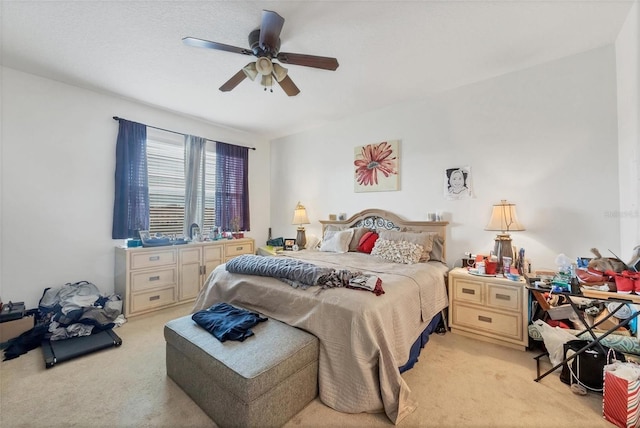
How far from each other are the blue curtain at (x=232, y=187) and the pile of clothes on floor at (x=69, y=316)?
1840 millimetres

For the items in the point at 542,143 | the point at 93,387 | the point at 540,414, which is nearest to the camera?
the point at 540,414

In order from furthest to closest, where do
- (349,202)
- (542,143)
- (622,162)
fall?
(349,202), (542,143), (622,162)

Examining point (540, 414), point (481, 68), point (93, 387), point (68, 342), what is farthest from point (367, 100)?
point (68, 342)

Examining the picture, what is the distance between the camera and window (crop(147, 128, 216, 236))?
3691 millimetres

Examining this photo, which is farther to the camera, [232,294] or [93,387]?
[232,294]

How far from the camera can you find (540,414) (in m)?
1.59

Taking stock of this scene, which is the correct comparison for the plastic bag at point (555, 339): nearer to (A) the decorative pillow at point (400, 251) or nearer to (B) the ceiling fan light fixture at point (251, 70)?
(A) the decorative pillow at point (400, 251)

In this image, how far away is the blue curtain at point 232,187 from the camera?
4.41 metres

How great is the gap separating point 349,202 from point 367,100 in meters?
1.50

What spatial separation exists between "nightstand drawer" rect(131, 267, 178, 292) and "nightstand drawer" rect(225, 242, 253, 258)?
81 centimetres

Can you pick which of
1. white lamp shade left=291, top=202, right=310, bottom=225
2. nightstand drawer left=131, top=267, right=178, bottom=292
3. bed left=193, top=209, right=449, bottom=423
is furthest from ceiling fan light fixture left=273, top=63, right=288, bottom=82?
nightstand drawer left=131, top=267, right=178, bottom=292

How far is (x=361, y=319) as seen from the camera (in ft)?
5.37

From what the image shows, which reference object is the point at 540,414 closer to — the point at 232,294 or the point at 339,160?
the point at 232,294

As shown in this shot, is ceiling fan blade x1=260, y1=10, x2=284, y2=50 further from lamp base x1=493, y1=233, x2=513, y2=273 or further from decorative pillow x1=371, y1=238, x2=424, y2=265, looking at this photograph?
lamp base x1=493, y1=233, x2=513, y2=273
